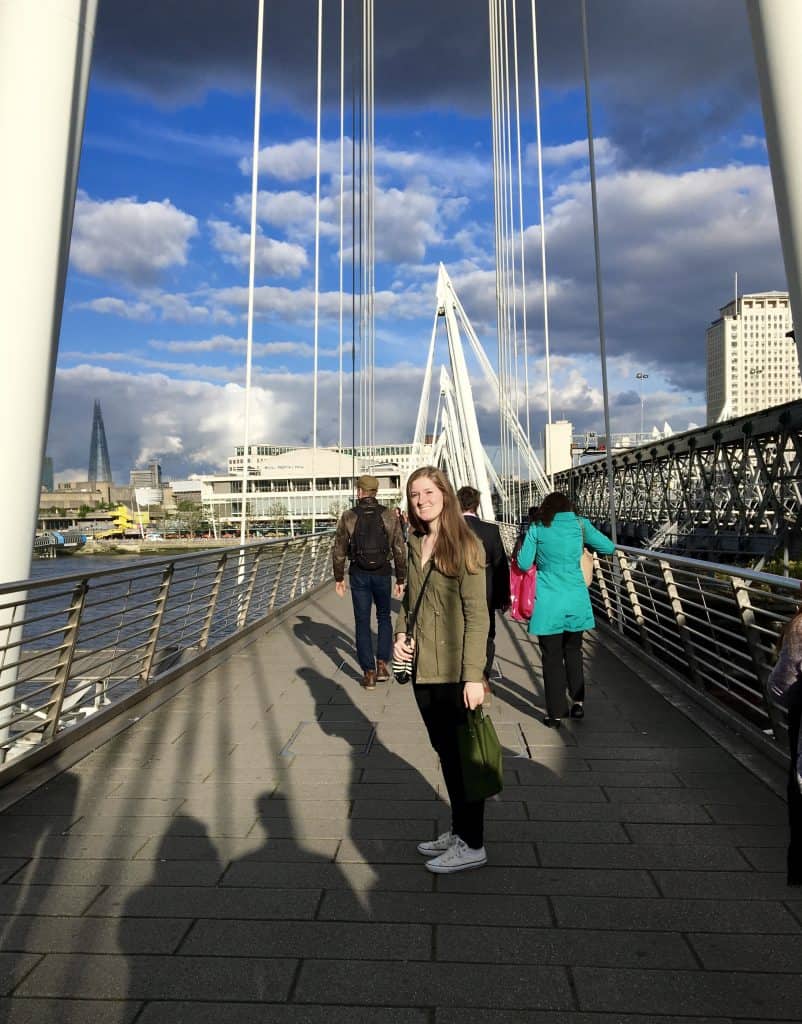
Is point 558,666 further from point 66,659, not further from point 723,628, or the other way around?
point 66,659

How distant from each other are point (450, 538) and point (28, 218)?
2.97 meters

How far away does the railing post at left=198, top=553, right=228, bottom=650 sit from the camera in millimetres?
8969

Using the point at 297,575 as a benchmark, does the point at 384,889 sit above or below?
below

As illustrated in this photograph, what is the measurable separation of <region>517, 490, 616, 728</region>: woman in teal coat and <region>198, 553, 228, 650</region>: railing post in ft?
13.7

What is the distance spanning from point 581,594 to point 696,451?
1388 inches

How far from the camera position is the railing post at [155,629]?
22.7 feet

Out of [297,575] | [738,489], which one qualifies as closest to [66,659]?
[297,575]

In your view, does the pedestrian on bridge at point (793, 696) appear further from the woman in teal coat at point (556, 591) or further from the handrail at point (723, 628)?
the woman in teal coat at point (556, 591)

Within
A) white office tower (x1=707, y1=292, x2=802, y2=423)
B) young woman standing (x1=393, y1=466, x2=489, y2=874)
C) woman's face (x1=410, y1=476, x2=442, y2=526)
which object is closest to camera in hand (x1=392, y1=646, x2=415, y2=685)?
young woman standing (x1=393, y1=466, x2=489, y2=874)

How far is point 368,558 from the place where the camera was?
739 centimetres

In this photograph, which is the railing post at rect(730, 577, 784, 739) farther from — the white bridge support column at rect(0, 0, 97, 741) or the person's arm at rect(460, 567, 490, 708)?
the white bridge support column at rect(0, 0, 97, 741)

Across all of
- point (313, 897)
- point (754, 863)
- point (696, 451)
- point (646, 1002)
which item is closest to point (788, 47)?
point (754, 863)

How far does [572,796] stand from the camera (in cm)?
427

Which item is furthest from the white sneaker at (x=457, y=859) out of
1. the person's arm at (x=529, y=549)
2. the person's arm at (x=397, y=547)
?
the person's arm at (x=397, y=547)
